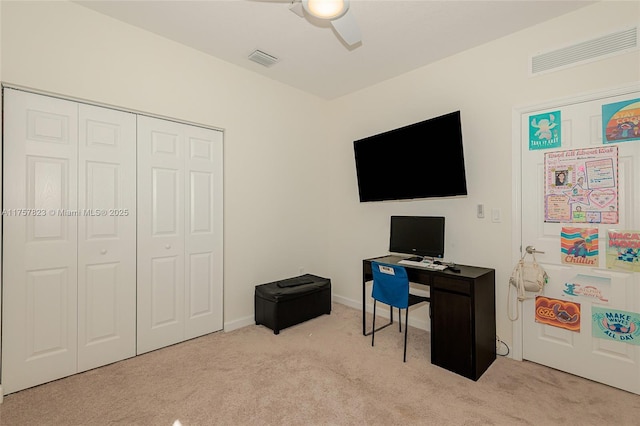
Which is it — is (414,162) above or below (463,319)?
above

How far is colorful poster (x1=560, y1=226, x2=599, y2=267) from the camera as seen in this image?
2270 millimetres

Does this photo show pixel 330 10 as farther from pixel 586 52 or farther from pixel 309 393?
pixel 309 393

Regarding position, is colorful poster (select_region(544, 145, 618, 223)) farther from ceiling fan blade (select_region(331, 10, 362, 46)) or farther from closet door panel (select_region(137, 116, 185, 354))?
closet door panel (select_region(137, 116, 185, 354))

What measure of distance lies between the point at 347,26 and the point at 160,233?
2395 mm

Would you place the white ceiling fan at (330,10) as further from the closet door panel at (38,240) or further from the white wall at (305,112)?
the closet door panel at (38,240)

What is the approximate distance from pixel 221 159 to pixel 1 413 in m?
2.49

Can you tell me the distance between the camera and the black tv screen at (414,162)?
2727 mm

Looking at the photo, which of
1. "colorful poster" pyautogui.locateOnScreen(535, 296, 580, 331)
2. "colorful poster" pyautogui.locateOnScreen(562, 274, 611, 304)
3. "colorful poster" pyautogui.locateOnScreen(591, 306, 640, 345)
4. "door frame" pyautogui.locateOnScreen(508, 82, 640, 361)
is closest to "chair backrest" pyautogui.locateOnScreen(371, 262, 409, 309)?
"door frame" pyautogui.locateOnScreen(508, 82, 640, 361)

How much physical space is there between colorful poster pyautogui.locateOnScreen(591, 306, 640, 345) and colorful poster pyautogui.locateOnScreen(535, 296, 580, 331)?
0.11 meters

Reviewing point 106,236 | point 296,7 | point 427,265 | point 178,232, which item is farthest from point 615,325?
point 106,236

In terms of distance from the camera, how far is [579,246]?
2.33 meters

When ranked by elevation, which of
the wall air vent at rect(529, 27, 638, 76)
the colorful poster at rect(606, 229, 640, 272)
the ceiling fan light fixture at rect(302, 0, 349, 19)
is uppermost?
the wall air vent at rect(529, 27, 638, 76)

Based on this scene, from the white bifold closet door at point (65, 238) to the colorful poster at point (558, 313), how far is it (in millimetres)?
3567

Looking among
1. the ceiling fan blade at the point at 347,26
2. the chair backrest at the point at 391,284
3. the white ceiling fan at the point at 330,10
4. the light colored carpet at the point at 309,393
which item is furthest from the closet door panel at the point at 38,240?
the chair backrest at the point at 391,284
